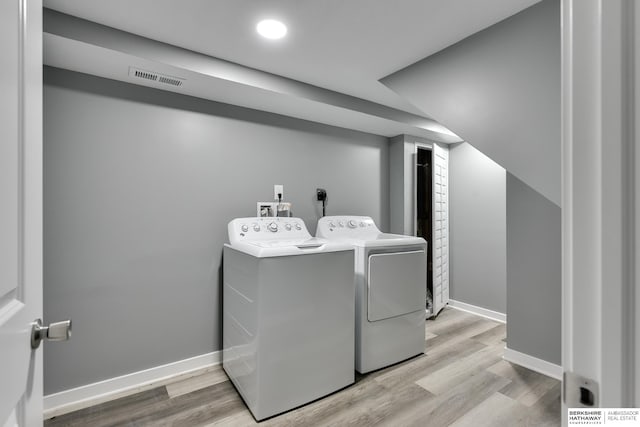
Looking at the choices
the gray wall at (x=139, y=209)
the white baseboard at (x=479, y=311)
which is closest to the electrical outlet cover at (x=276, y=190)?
the gray wall at (x=139, y=209)

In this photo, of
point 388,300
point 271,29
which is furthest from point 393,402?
point 271,29

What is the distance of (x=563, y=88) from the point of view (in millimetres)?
481

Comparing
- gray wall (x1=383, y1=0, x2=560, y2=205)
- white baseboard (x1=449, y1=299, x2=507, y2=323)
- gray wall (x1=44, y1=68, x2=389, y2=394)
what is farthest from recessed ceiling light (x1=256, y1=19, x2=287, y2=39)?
white baseboard (x1=449, y1=299, x2=507, y2=323)

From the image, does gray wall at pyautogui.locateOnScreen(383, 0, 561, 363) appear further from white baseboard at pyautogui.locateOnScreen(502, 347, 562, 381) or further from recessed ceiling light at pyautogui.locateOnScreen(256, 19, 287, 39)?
recessed ceiling light at pyautogui.locateOnScreen(256, 19, 287, 39)

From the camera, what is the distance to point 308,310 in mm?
1879

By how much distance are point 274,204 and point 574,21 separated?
2338 millimetres

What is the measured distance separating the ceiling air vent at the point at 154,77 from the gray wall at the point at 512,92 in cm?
170

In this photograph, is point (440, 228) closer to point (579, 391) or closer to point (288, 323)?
point (288, 323)

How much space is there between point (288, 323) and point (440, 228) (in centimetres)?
246

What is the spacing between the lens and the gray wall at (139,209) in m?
1.86

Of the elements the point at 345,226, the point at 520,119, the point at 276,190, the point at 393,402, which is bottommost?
the point at 393,402

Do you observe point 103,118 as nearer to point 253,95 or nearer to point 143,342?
point 253,95

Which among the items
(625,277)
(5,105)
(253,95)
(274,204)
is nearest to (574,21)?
(625,277)

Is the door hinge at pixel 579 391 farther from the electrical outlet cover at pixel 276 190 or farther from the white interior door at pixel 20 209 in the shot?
the electrical outlet cover at pixel 276 190
